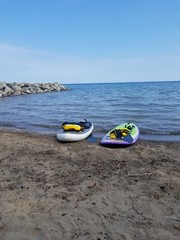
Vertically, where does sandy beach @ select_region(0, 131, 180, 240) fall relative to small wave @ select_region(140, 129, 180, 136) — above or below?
above

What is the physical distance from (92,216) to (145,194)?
1217 millimetres

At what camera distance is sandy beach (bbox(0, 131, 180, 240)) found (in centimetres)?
357

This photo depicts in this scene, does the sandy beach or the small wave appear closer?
the sandy beach

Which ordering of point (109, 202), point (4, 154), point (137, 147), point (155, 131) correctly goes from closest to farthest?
point (109, 202) → point (4, 154) → point (137, 147) → point (155, 131)

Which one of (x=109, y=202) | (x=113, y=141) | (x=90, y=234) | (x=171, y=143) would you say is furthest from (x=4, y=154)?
(x=171, y=143)

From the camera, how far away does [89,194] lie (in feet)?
15.2

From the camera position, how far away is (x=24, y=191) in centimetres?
479

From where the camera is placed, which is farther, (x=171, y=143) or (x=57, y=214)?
(x=171, y=143)

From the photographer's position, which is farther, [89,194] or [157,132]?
[157,132]

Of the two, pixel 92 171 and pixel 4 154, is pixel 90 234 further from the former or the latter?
pixel 4 154

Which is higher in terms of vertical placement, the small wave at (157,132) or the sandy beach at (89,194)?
the sandy beach at (89,194)

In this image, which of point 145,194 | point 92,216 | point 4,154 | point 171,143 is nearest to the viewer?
point 92,216

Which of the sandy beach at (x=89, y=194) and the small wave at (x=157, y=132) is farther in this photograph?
the small wave at (x=157, y=132)

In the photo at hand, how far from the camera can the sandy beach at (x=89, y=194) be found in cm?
357
